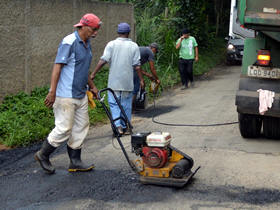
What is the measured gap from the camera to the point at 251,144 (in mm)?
6969

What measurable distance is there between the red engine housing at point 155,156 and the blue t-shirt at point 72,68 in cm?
115

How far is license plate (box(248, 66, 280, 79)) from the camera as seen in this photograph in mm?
6379

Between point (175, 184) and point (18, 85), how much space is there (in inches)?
192

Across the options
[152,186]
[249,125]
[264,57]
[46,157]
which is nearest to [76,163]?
[46,157]

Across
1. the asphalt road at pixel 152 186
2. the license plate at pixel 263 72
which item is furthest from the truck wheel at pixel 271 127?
the license plate at pixel 263 72

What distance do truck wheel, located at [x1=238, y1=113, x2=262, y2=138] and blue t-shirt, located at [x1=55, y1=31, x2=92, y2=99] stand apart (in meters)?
2.57

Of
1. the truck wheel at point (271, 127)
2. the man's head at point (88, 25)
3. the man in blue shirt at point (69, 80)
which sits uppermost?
the man's head at point (88, 25)

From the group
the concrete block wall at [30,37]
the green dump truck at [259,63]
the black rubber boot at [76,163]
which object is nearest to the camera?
the black rubber boot at [76,163]

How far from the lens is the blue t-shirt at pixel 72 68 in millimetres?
5594

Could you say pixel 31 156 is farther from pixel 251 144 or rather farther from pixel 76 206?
pixel 251 144

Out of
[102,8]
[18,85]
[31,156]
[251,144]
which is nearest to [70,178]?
[31,156]

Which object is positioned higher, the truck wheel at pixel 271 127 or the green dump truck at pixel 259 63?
the green dump truck at pixel 259 63

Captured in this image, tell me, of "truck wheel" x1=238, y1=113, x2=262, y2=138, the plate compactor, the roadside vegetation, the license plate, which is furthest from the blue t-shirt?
"truck wheel" x1=238, y1=113, x2=262, y2=138

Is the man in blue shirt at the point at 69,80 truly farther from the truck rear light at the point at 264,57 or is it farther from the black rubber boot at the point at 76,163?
the truck rear light at the point at 264,57
